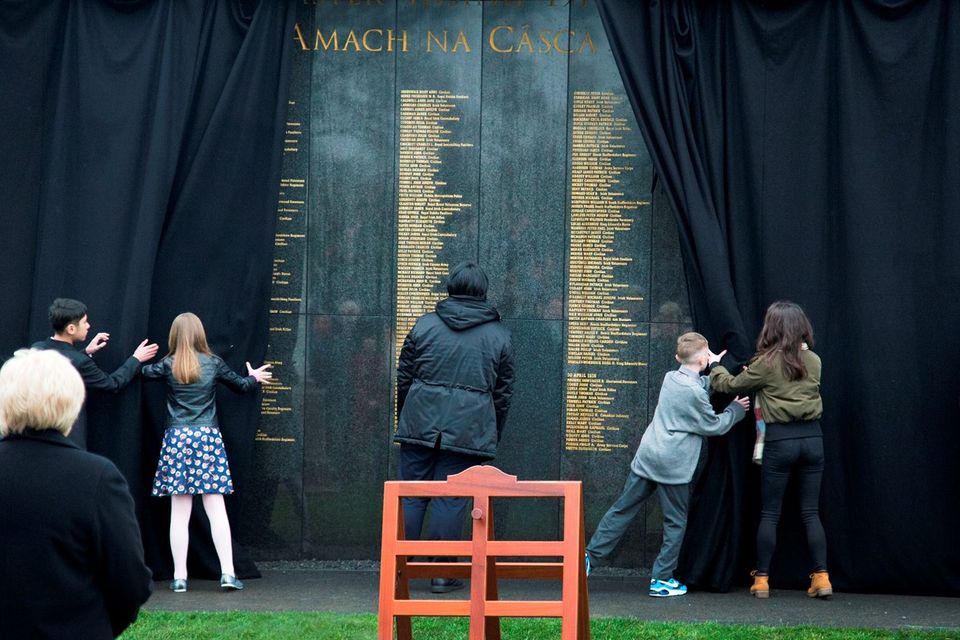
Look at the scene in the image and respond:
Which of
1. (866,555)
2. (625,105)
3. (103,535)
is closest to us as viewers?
(103,535)

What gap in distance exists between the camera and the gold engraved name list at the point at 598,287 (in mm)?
8227

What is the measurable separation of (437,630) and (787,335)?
2646 millimetres

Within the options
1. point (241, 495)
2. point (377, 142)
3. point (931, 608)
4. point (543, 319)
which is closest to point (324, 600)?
point (241, 495)

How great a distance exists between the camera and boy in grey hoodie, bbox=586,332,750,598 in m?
7.30

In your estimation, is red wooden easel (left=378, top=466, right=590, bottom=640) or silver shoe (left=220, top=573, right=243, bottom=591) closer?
red wooden easel (left=378, top=466, right=590, bottom=640)

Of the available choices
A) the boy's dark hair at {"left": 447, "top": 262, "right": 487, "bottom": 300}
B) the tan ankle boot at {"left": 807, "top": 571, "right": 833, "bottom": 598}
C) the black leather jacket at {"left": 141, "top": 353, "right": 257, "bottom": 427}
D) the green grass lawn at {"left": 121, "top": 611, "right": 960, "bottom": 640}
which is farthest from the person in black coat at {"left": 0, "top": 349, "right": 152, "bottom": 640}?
the tan ankle boot at {"left": 807, "top": 571, "right": 833, "bottom": 598}

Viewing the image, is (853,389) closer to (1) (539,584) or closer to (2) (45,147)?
(1) (539,584)

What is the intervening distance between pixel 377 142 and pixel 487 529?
13.0 feet

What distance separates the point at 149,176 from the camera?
25.3ft

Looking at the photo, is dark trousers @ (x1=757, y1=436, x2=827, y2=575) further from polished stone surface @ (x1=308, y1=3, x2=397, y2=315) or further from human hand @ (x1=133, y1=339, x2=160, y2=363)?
human hand @ (x1=133, y1=339, x2=160, y2=363)

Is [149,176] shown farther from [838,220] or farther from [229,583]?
[838,220]

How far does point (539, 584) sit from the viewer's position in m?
7.94

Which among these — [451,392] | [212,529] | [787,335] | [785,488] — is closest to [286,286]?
[451,392]

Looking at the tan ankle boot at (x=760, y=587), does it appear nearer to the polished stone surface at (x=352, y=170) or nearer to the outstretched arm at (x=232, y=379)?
the polished stone surface at (x=352, y=170)
